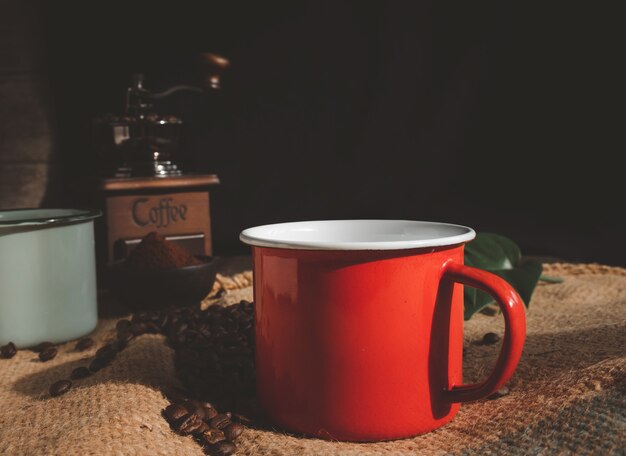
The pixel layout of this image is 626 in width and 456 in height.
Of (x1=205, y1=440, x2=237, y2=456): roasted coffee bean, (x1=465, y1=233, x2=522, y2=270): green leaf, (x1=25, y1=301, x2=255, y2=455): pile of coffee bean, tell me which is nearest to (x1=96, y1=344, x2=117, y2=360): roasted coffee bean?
(x1=25, y1=301, x2=255, y2=455): pile of coffee bean

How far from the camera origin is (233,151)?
210 cm

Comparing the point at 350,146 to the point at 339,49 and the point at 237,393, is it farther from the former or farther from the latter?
the point at 237,393

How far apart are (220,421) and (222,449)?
2.0 inches

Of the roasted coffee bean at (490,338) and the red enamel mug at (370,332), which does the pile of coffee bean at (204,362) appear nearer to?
→ the red enamel mug at (370,332)

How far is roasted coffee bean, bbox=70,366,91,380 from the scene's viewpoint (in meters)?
0.93

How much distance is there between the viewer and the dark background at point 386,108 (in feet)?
6.44

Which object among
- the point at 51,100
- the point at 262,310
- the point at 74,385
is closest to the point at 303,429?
the point at 262,310

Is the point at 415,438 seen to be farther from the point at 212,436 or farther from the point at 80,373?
the point at 80,373

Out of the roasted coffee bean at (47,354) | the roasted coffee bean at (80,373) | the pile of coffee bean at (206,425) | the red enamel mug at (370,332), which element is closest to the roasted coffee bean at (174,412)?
the pile of coffee bean at (206,425)

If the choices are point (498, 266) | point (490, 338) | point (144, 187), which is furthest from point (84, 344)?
point (498, 266)

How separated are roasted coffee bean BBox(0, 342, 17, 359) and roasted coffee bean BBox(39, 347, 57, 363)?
0.04 meters

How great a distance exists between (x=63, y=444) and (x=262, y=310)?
240 millimetres

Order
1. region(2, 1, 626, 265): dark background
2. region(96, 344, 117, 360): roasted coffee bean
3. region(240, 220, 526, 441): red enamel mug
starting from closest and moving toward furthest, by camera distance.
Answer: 1. region(240, 220, 526, 441): red enamel mug
2. region(96, 344, 117, 360): roasted coffee bean
3. region(2, 1, 626, 265): dark background

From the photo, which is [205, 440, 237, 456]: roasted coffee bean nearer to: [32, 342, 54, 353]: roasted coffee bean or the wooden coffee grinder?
[32, 342, 54, 353]: roasted coffee bean
